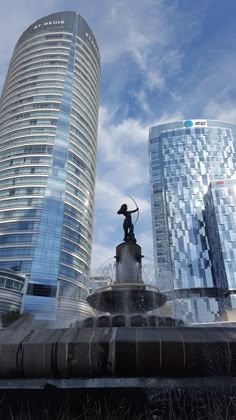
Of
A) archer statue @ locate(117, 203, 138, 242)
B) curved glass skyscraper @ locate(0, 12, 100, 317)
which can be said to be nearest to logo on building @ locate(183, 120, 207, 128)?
curved glass skyscraper @ locate(0, 12, 100, 317)

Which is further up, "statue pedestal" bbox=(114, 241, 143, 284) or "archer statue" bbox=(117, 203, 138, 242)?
"archer statue" bbox=(117, 203, 138, 242)

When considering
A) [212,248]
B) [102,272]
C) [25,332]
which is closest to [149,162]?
[212,248]

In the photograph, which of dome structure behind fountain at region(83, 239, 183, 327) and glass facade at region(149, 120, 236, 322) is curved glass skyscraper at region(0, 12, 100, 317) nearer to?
glass facade at region(149, 120, 236, 322)

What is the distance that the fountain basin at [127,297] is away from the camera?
11.0 m

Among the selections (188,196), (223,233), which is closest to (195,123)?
(188,196)

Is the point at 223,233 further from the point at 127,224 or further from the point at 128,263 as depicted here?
the point at 128,263

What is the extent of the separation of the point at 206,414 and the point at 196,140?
117m

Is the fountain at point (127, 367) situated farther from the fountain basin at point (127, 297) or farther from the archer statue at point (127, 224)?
the archer statue at point (127, 224)

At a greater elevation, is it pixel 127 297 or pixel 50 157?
pixel 50 157

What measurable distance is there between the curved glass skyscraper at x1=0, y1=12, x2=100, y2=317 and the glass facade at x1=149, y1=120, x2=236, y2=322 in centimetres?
2456

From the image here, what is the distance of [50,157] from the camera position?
294 feet

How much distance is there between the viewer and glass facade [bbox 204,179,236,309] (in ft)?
259

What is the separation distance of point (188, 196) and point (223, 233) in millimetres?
21642

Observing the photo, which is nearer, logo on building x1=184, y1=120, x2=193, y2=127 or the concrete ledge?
the concrete ledge
